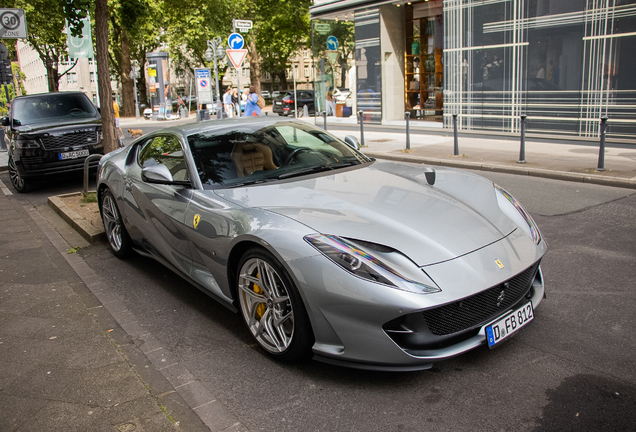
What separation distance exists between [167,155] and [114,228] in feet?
5.24

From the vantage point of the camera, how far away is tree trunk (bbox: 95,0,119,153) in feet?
28.6

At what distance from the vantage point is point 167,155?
4.63 meters

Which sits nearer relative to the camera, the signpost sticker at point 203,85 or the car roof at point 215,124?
the car roof at point 215,124

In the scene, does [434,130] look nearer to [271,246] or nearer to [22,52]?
[271,246]

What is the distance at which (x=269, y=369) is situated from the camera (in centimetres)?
329

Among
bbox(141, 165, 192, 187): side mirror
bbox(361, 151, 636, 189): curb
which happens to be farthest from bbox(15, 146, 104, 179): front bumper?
bbox(141, 165, 192, 187): side mirror

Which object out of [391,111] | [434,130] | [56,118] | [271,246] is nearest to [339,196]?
[271,246]

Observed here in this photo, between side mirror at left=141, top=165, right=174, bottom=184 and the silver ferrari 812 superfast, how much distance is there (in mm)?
12

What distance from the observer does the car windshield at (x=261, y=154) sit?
4102 millimetres

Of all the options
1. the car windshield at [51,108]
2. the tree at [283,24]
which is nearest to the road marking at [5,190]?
the car windshield at [51,108]

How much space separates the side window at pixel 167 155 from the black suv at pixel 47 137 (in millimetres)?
6065

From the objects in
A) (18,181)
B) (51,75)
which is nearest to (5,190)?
(18,181)

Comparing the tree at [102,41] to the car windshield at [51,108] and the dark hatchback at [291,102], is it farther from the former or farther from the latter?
the dark hatchback at [291,102]

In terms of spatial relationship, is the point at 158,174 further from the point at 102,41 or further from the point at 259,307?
the point at 102,41
